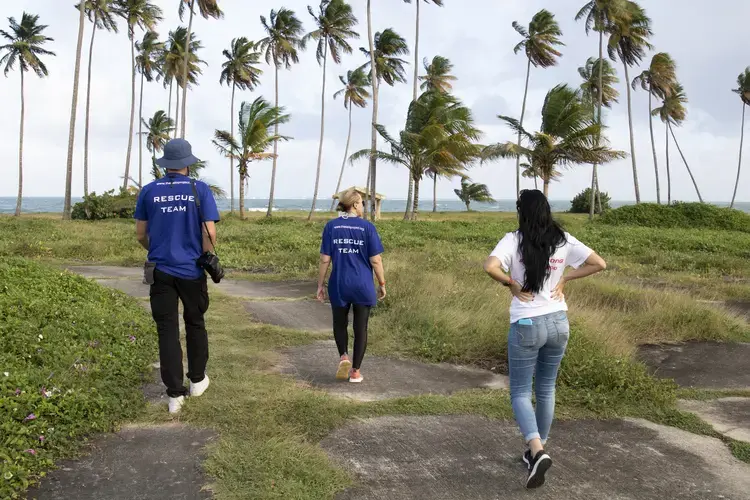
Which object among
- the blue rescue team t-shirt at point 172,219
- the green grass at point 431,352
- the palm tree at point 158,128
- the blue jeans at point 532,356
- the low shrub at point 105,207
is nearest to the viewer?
the blue jeans at point 532,356

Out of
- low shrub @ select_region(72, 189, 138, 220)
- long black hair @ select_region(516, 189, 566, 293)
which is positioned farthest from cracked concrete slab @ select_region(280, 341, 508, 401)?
low shrub @ select_region(72, 189, 138, 220)

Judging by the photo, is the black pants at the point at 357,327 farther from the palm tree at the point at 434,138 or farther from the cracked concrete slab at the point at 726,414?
the palm tree at the point at 434,138

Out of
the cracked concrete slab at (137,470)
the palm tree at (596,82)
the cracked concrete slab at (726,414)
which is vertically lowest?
the cracked concrete slab at (137,470)

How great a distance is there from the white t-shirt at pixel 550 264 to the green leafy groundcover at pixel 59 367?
8.71 feet

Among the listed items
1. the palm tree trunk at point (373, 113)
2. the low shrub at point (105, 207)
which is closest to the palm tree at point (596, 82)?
the palm tree trunk at point (373, 113)

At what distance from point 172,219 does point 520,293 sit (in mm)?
2353

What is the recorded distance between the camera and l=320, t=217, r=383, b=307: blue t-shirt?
4852mm

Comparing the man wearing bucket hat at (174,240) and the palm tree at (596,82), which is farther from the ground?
the palm tree at (596,82)

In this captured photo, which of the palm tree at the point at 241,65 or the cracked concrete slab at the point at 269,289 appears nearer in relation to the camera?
the cracked concrete slab at the point at 269,289

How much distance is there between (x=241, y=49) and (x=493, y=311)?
129ft

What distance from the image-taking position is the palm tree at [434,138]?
2907 centimetres

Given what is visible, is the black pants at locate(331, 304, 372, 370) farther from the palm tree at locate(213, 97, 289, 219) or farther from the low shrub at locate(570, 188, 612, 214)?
the low shrub at locate(570, 188, 612, 214)

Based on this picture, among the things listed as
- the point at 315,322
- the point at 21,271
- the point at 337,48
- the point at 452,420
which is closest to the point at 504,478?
the point at 452,420

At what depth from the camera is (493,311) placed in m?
7.15
